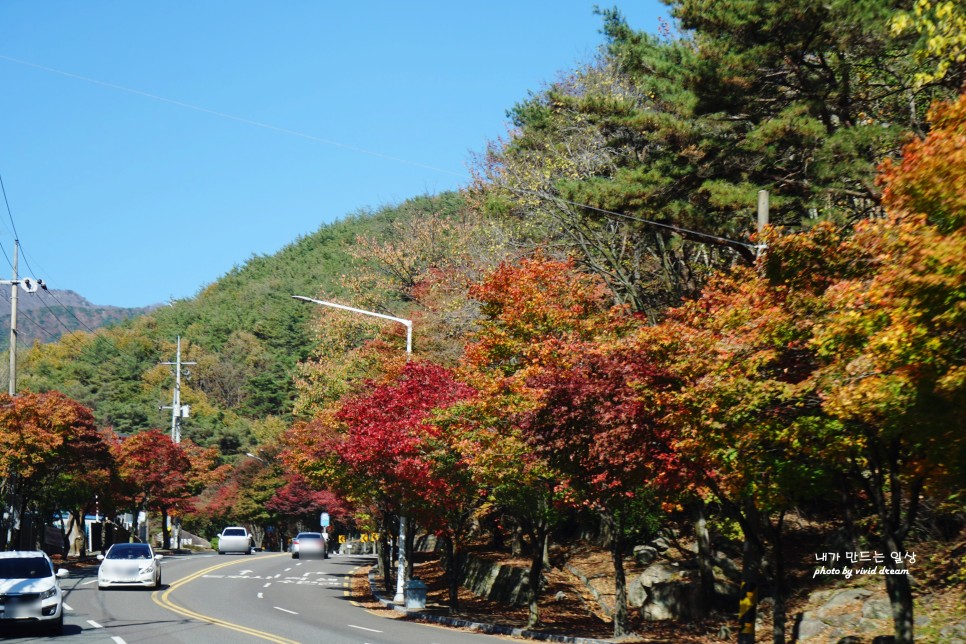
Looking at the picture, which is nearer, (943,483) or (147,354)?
Answer: (943,483)

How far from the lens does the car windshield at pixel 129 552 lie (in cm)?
3116

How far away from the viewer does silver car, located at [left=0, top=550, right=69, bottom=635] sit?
18.6 meters

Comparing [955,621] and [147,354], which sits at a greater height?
[147,354]

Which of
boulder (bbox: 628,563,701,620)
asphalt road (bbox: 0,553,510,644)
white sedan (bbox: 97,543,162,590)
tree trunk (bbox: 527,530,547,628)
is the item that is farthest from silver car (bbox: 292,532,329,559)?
tree trunk (bbox: 527,530,547,628)

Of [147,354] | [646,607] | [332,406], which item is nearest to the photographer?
[646,607]

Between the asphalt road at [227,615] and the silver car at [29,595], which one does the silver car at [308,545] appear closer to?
the asphalt road at [227,615]

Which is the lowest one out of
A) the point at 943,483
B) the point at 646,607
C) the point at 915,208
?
the point at 646,607

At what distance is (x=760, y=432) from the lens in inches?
529

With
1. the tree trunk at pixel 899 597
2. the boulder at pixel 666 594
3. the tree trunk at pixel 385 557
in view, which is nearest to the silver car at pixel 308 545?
the tree trunk at pixel 385 557

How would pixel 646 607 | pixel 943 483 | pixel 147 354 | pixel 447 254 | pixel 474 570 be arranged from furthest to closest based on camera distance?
pixel 147 354
pixel 447 254
pixel 474 570
pixel 646 607
pixel 943 483

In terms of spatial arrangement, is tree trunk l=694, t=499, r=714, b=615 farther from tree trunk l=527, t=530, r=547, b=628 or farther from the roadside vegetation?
tree trunk l=527, t=530, r=547, b=628

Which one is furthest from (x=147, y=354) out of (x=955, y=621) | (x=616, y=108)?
(x=955, y=621)

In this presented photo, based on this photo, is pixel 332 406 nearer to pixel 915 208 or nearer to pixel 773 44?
pixel 773 44

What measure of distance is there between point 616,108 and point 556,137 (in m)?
12.5
